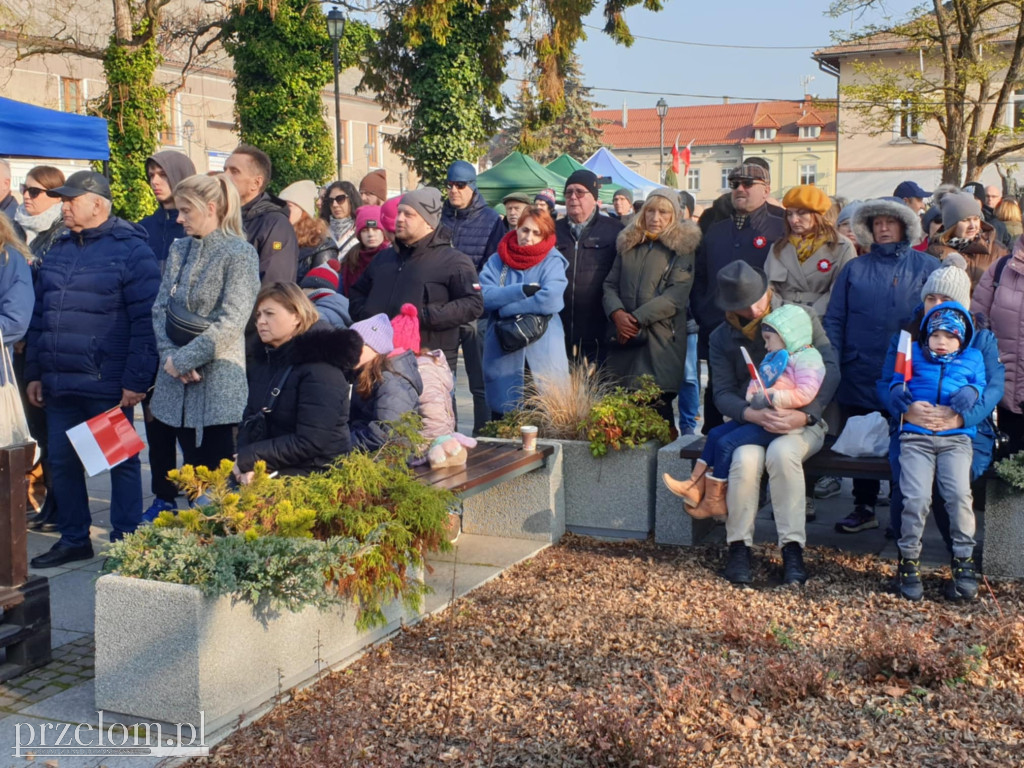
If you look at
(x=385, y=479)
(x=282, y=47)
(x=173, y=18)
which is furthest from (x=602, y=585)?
(x=173, y=18)

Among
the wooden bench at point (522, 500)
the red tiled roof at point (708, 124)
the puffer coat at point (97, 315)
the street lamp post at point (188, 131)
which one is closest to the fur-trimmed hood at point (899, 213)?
the wooden bench at point (522, 500)

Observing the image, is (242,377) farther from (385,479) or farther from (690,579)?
(690,579)

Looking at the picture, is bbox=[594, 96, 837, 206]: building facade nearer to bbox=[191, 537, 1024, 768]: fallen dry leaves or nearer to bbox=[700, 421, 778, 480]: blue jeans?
bbox=[700, 421, 778, 480]: blue jeans

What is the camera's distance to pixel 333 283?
7031mm

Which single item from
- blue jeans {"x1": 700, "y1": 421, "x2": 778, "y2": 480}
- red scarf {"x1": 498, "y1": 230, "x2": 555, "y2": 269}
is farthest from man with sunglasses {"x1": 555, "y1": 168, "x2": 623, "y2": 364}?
blue jeans {"x1": 700, "y1": 421, "x2": 778, "y2": 480}

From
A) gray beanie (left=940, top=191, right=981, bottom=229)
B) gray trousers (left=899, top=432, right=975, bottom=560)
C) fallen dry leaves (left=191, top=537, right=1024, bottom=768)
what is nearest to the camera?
fallen dry leaves (left=191, top=537, right=1024, bottom=768)

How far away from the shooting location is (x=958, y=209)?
7719mm

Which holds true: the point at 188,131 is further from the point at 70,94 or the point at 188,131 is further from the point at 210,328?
the point at 210,328

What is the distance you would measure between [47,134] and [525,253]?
6236mm

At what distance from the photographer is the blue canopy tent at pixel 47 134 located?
34.3 ft

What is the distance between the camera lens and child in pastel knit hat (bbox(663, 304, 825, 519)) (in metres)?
5.65

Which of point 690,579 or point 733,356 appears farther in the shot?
point 733,356

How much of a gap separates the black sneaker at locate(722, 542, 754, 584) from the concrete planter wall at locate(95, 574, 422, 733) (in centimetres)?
235

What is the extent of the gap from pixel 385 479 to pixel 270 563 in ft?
2.91
